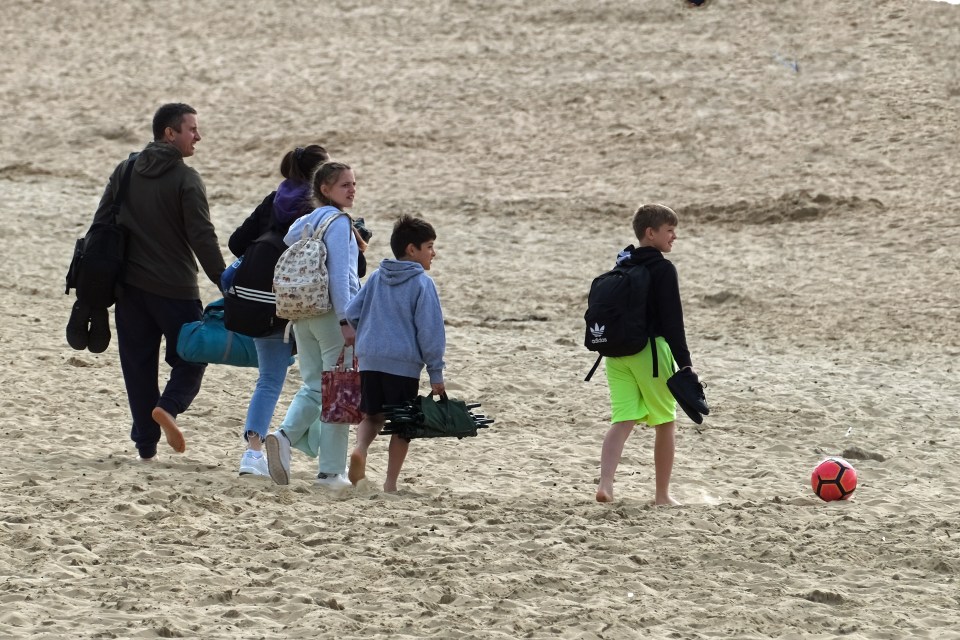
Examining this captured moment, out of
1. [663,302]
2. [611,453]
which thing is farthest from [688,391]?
[611,453]

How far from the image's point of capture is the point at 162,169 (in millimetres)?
7590

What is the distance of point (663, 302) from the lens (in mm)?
7250

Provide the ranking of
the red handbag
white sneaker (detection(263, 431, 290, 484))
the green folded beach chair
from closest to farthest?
the green folded beach chair
the red handbag
white sneaker (detection(263, 431, 290, 484))

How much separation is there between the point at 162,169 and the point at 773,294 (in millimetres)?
9471

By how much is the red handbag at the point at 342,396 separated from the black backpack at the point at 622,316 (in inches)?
49.9

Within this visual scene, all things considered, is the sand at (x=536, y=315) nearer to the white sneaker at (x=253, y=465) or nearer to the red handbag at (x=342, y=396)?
the white sneaker at (x=253, y=465)

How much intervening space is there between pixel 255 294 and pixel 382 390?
87 cm

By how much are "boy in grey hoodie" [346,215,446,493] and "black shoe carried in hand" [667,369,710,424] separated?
1221 millimetres

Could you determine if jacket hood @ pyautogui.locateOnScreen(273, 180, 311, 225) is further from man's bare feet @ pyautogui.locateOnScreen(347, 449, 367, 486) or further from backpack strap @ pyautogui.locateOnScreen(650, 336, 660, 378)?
backpack strap @ pyautogui.locateOnScreen(650, 336, 660, 378)

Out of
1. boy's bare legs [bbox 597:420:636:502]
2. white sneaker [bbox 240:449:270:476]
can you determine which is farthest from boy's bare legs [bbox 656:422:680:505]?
white sneaker [bbox 240:449:270:476]

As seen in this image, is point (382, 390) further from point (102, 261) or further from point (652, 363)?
point (102, 261)

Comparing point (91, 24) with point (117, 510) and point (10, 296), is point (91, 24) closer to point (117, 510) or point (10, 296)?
point (10, 296)

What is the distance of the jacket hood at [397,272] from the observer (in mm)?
7137

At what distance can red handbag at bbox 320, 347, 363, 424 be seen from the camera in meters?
7.30
